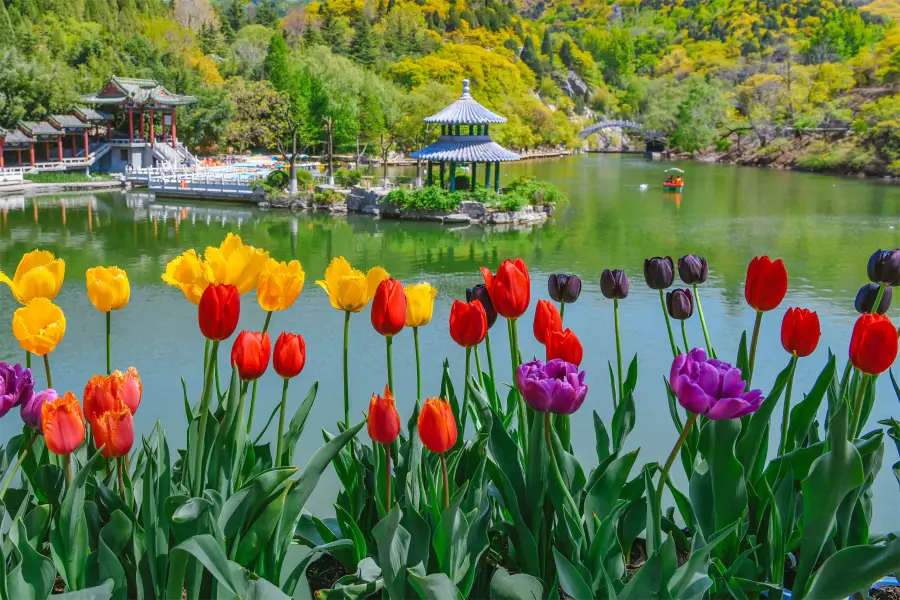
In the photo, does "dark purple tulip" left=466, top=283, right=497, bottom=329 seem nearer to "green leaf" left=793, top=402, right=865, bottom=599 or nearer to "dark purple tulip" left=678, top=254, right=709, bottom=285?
"dark purple tulip" left=678, top=254, right=709, bottom=285

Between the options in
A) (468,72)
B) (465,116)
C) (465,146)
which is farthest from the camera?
(468,72)

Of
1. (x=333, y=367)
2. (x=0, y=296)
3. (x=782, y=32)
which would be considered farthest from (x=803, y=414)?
(x=782, y=32)

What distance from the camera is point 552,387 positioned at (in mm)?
1331

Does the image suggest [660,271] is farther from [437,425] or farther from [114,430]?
[114,430]

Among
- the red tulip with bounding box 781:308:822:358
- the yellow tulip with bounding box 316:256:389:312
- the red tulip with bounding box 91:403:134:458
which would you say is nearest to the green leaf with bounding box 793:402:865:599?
the red tulip with bounding box 781:308:822:358

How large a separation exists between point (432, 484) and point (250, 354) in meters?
0.42

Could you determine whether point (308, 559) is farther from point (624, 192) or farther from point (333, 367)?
point (624, 192)

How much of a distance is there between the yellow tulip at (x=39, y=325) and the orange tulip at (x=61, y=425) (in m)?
0.24

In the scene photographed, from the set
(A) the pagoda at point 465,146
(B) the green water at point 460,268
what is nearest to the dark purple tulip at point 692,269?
(B) the green water at point 460,268

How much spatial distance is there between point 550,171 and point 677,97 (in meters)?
15.9

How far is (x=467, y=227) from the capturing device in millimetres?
15000

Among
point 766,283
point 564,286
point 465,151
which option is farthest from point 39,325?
point 465,151

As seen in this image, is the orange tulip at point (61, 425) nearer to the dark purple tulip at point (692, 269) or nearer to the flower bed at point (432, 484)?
the flower bed at point (432, 484)

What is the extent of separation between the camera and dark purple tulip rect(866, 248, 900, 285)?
1841mm
